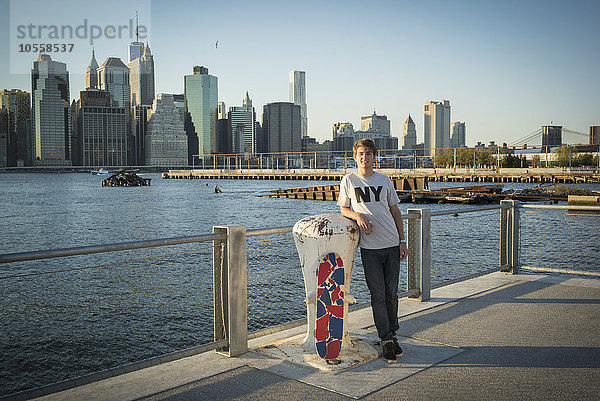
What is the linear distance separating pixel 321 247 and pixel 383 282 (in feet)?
2.52

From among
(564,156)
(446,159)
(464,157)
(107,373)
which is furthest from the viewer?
(446,159)

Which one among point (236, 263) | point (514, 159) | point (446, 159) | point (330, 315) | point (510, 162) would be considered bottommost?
point (330, 315)

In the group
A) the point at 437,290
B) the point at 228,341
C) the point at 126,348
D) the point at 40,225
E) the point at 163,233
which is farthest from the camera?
the point at 40,225

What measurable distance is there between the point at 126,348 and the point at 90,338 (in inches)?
52.4

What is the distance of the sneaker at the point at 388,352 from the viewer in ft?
15.4

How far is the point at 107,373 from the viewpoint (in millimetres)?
4086

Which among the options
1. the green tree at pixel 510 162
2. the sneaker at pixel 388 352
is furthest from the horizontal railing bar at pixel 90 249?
the green tree at pixel 510 162

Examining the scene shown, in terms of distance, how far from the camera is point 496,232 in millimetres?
25062

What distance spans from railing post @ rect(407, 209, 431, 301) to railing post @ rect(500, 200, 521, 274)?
91.6 inches

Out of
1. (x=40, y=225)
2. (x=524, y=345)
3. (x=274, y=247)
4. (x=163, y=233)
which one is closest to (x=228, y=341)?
(x=274, y=247)

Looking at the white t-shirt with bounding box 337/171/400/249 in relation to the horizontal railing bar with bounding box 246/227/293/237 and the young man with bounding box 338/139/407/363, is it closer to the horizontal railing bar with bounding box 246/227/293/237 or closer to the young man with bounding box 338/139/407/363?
the young man with bounding box 338/139/407/363

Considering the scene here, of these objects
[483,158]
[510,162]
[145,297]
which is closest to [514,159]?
[510,162]

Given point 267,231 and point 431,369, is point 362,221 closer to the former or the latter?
point 267,231

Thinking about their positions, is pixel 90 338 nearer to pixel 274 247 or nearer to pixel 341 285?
pixel 274 247
